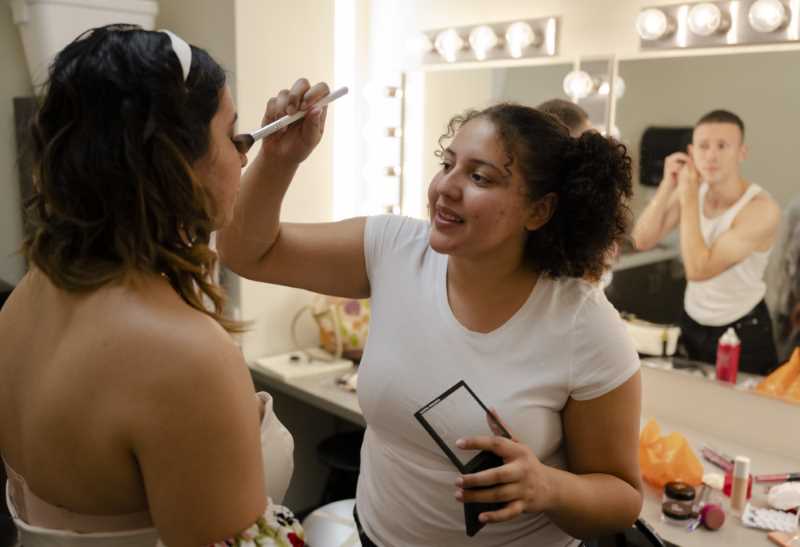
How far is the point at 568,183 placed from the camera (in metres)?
0.99

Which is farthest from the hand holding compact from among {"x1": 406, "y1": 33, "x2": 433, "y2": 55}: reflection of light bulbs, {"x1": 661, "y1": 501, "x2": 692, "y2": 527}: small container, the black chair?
{"x1": 406, "y1": 33, "x2": 433, "y2": 55}: reflection of light bulbs

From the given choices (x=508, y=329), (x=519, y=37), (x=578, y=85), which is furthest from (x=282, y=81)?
(x=508, y=329)

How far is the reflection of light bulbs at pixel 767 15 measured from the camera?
1.56 meters

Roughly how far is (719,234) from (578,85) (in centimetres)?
53

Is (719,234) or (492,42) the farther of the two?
(492,42)

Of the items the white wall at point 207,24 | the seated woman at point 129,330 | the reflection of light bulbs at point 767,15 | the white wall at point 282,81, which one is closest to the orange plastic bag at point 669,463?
the reflection of light bulbs at point 767,15

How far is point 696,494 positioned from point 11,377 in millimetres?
1294

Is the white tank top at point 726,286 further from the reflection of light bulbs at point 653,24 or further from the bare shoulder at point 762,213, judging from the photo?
the reflection of light bulbs at point 653,24

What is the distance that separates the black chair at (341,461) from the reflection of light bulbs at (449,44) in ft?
4.07

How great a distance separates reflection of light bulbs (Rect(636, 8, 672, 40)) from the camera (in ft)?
5.63

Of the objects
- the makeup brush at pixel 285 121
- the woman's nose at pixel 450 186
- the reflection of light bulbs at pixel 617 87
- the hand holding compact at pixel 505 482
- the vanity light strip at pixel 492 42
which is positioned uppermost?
the vanity light strip at pixel 492 42

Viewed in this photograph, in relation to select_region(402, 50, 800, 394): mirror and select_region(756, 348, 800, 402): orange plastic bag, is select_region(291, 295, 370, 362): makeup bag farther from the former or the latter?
select_region(756, 348, 800, 402): orange plastic bag

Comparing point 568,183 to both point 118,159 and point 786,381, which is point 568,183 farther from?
point 786,381

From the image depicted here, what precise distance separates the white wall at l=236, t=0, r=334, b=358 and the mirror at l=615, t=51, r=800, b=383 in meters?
1.00
